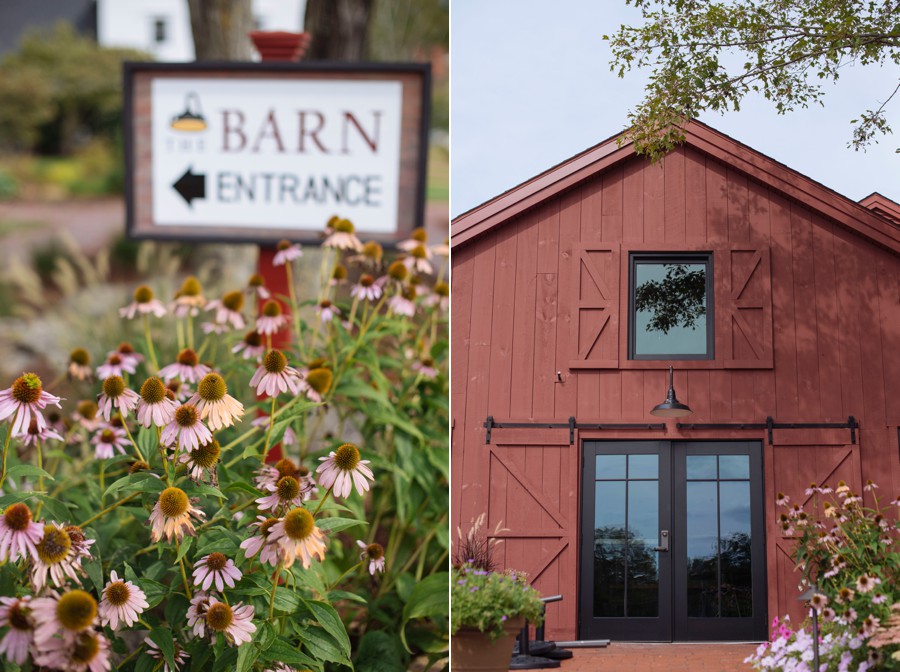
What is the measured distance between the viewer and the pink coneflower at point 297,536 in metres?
1.53

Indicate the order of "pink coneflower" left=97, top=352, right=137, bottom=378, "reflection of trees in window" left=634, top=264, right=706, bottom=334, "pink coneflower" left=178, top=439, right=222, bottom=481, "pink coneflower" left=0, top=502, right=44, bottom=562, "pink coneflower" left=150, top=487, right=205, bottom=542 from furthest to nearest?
1. "pink coneflower" left=97, top=352, right=137, bottom=378
2. "reflection of trees in window" left=634, top=264, right=706, bottom=334
3. "pink coneflower" left=178, top=439, right=222, bottom=481
4. "pink coneflower" left=150, top=487, right=205, bottom=542
5. "pink coneflower" left=0, top=502, right=44, bottom=562

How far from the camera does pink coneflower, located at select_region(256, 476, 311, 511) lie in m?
1.65

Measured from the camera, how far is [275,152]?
11.0 feet

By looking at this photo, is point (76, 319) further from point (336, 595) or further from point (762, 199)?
point (762, 199)

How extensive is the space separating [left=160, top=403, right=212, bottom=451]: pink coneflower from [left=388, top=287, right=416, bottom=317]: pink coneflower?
1.07 meters

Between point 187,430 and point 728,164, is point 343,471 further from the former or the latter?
point 728,164

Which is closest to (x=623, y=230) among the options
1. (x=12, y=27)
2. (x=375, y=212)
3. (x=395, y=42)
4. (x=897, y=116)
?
(x=897, y=116)

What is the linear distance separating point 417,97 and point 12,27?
19.8 m

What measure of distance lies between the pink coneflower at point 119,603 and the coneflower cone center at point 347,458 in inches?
16.7

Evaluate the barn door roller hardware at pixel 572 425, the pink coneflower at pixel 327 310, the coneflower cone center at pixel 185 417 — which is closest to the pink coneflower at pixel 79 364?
the pink coneflower at pixel 327 310

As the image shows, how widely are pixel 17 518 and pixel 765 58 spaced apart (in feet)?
6.06

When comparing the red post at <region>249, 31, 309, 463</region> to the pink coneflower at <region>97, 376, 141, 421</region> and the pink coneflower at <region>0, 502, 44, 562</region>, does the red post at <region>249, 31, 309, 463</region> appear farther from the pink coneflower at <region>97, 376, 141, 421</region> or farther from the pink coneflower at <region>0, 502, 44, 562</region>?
the pink coneflower at <region>0, 502, 44, 562</region>

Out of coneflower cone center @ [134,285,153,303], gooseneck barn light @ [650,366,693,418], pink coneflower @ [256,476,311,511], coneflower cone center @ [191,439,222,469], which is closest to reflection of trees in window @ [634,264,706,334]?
gooseneck barn light @ [650,366,693,418]

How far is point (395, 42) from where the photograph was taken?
19312 mm
